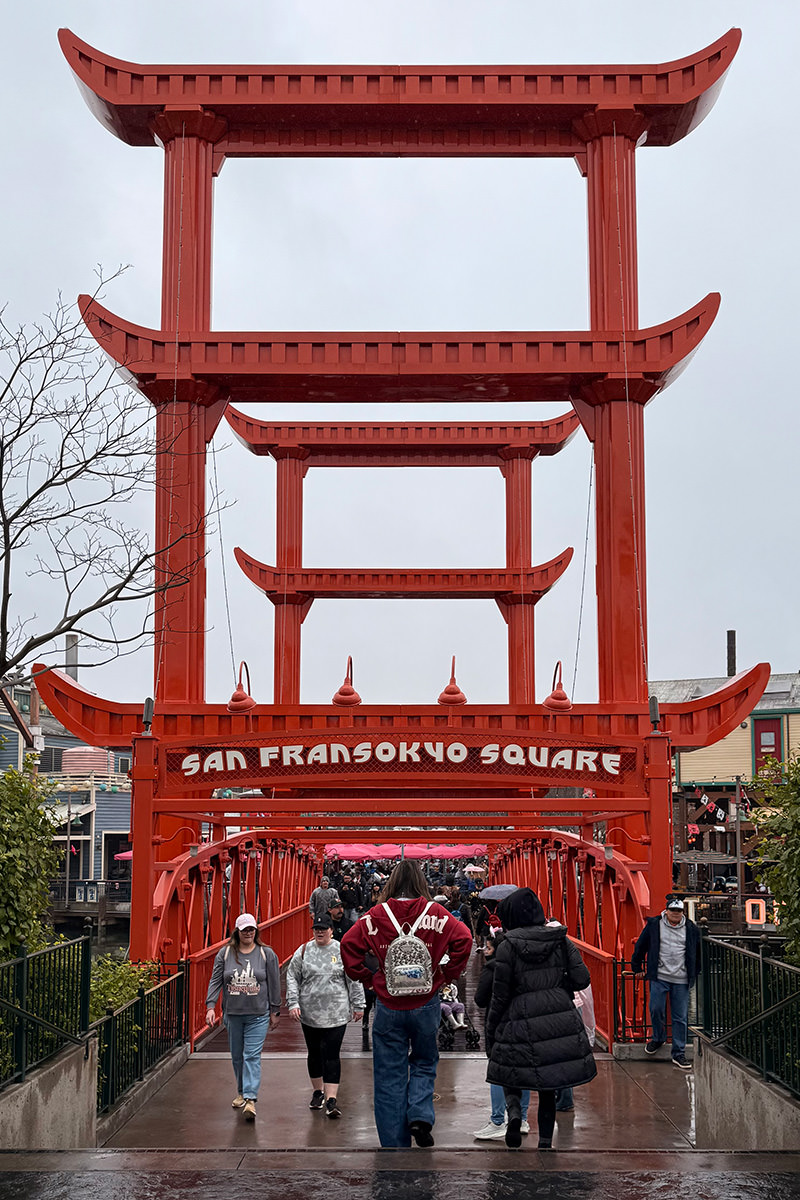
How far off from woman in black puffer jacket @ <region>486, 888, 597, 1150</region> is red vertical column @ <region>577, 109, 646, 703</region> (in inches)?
376

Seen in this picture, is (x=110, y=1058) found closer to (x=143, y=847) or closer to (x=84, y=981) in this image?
(x=84, y=981)

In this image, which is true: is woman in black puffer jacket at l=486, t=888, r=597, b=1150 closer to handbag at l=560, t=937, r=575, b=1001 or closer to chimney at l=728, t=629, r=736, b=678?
handbag at l=560, t=937, r=575, b=1001

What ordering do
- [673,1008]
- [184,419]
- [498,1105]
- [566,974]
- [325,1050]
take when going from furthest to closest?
[184,419] < [673,1008] < [325,1050] < [498,1105] < [566,974]

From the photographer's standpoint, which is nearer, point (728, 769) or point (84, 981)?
point (84, 981)

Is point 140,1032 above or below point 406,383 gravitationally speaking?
below

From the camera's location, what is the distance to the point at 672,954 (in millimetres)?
12672

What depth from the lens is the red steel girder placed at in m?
15.3

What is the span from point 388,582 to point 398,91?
45.9ft

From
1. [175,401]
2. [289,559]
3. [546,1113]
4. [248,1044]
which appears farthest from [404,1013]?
[289,559]

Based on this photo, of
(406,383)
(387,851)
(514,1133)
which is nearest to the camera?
(514,1133)

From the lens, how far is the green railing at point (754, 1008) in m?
8.11

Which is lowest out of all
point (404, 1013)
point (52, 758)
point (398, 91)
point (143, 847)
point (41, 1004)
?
point (41, 1004)

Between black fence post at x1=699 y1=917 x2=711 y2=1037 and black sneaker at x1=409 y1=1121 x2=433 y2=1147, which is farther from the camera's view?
black fence post at x1=699 y1=917 x2=711 y2=1037

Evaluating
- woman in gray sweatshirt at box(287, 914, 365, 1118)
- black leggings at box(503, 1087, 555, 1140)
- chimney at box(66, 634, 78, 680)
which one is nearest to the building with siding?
chimney at box(66, 634, 78, 680)
